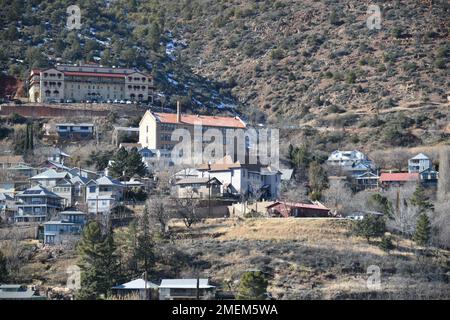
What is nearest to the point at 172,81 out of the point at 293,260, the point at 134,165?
the point at 134,165

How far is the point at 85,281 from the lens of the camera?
64.2m

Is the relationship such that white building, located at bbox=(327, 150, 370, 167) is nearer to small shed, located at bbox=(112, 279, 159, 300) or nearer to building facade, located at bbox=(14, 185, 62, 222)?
building facade, located at bbox=(14, 185, 62, 222)

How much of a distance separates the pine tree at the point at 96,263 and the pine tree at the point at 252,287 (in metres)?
6.85

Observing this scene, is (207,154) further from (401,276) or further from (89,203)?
(401,276)

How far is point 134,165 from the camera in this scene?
278 feet

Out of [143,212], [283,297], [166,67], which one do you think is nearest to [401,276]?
[283,297]

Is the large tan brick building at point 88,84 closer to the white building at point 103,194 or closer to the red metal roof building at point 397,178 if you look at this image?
the white building at point 103,194

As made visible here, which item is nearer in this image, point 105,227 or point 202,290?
point 202,290

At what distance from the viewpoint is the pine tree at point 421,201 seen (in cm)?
7819

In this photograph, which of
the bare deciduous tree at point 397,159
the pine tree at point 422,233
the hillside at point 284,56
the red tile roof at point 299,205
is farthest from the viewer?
the hillside at point 284,56

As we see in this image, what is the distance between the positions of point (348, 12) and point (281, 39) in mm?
7659

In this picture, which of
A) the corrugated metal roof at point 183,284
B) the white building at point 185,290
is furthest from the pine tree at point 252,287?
the corrugated metal roof at point 183,284

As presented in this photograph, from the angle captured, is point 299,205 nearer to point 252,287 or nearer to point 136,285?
point 136,285

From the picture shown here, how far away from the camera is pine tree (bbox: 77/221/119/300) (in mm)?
63625
